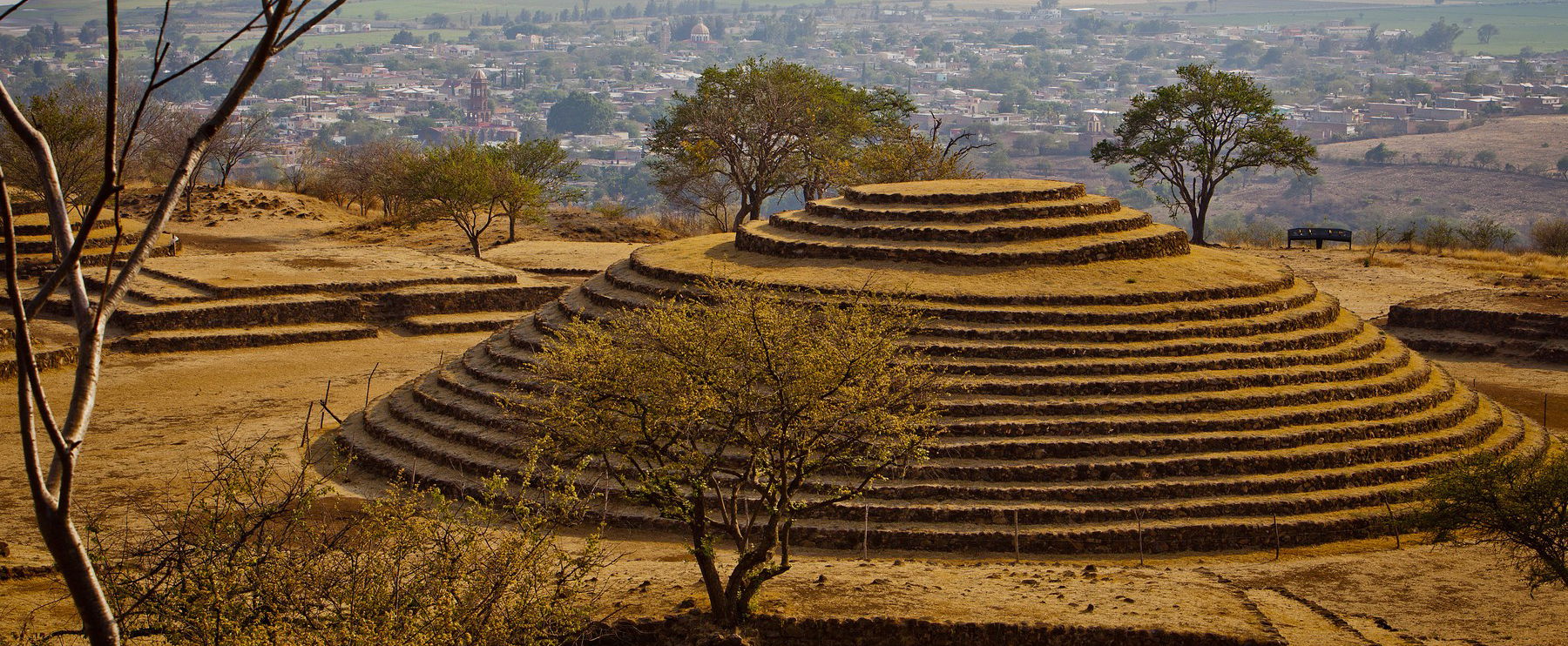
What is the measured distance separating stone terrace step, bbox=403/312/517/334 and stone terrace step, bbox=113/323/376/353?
104 centimetres

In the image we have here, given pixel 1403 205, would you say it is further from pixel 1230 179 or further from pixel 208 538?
pixel 208 538

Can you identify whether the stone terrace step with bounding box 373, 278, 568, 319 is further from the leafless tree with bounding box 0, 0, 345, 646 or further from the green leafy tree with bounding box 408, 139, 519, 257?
the leafless tree with bounding box 0, 0, 345, 646

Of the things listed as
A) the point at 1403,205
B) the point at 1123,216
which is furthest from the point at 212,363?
the point at 1403,205

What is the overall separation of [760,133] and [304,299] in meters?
20.8

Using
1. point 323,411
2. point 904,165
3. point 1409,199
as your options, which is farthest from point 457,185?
point 1409,199

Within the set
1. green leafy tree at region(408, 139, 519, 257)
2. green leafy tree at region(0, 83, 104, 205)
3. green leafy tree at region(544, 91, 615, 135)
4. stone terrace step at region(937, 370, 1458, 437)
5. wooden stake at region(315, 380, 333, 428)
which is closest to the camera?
stone terrace step at region(937, 370, 1458, 437)

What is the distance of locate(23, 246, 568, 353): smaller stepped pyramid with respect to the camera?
3425cm

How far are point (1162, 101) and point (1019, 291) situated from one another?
29.9 metres

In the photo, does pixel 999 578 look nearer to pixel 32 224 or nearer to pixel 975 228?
pixel 975 228

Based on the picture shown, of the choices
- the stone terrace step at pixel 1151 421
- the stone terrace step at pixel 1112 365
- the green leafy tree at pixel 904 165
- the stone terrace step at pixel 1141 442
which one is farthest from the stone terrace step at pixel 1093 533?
the green leafy tree at pixel 904 165

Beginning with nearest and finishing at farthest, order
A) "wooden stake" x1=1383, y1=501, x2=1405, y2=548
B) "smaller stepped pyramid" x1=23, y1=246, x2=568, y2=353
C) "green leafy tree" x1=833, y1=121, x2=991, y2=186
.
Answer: "wooden stake" x1=1383, y1=501, x2=1405, y2=548 → "smaller stepped pyramid" x1=23, y1=246, x2=568, y2=353 → "green leafy tree" x1=833, y1=121, x2=991, y2=186

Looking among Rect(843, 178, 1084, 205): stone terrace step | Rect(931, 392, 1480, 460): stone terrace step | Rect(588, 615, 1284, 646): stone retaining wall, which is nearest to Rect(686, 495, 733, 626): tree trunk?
Rect(588, 615, 1284, 646): stone retaining wall

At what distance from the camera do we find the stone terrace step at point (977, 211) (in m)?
27.2

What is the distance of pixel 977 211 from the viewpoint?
27.2 metres
